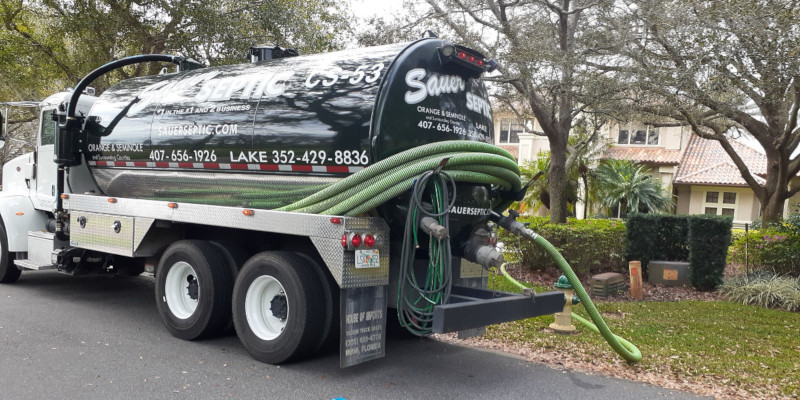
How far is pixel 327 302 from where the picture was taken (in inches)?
210

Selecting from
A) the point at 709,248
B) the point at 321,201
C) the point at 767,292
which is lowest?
the point at 767,292

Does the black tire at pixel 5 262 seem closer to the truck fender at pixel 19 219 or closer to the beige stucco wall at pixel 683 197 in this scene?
the truck fender at pixel 19 219

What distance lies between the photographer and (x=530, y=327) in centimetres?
745

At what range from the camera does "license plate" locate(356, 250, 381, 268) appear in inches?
197

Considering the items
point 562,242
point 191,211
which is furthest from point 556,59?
point 191,211

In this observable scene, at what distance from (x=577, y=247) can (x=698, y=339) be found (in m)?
3.77

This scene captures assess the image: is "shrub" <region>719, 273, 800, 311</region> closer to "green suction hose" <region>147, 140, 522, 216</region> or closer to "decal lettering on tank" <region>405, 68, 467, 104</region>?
"green suction hose" <region>147, 140, 522, 216</region>

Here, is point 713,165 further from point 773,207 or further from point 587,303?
point 587,303

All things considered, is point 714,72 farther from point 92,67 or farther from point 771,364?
point 92,67

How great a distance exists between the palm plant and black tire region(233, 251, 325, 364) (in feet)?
74.0

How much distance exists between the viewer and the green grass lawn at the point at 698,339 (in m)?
5.85

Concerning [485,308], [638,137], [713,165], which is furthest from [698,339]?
[638,137]

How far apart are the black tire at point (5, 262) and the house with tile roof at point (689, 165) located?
21482 millimetres

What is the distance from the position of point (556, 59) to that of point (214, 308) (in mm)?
6633
